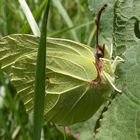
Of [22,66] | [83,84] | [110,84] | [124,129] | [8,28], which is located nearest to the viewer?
[124,129]

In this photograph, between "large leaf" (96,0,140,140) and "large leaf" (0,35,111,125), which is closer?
"large leaf" (96,0,140,140)

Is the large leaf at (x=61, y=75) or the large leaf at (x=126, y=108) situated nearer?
the large leaf at (x=126, y=108)

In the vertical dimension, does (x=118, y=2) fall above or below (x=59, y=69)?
above

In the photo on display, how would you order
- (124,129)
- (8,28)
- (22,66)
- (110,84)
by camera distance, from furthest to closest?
(8,28), (22,66), (110,84), (124,129)

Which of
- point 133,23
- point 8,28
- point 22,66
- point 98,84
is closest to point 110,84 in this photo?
point 98,84

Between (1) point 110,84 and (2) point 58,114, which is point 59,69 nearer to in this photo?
(2) point 58,114

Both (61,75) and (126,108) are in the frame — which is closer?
(126,108)

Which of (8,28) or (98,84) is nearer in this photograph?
(98,84)

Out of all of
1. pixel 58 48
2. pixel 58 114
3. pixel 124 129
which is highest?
pixel 58 48
